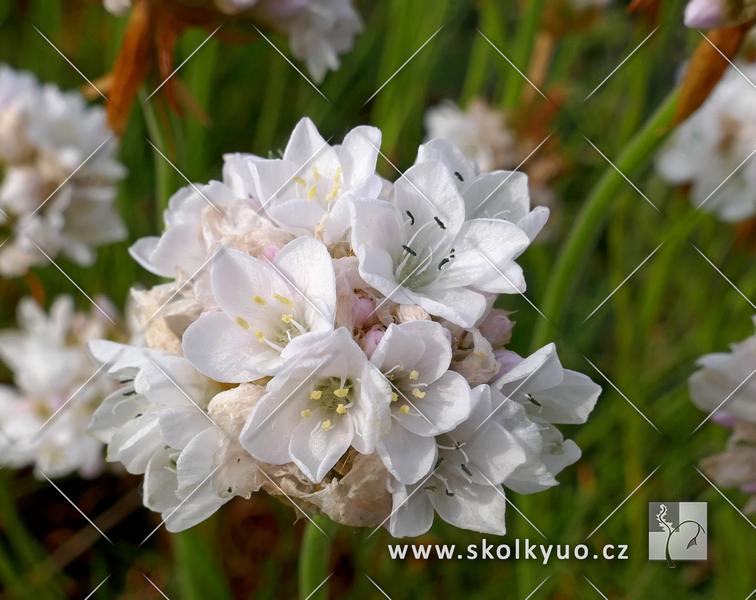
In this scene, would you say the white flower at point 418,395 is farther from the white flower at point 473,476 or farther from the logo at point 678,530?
the logo at point 678,530

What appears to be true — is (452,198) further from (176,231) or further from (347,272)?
(176,231)

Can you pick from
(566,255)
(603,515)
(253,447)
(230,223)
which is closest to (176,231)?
(230,223)

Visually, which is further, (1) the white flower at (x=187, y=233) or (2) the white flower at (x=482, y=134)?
(2) the white flower at (x=482, y=134)

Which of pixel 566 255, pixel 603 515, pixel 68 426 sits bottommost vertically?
pixel 68 426

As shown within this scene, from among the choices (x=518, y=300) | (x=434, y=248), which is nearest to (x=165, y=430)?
(x=434, y=248)

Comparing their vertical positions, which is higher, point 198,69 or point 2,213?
point 198,69

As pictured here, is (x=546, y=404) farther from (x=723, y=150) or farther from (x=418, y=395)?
(x=723, y=150)

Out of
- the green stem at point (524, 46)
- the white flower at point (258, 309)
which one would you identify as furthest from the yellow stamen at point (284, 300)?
the green stem at point (524, 46)
